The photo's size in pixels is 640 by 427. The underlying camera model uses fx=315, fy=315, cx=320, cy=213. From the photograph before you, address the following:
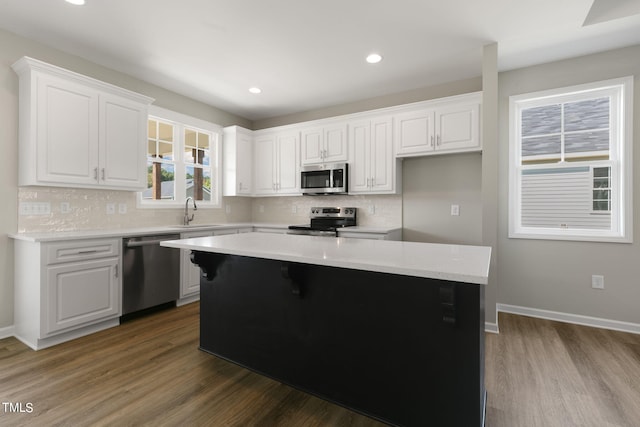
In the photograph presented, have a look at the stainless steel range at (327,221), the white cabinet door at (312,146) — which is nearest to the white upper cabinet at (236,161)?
the white cabinet door at (312,146)

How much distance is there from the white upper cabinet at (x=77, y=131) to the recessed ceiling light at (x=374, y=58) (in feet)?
8.08

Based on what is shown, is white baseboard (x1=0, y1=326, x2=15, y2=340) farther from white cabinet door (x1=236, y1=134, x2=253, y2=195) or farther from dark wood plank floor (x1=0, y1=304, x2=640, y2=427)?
white cabinet door (x1=236, y1=134, x2=253, y2=195)

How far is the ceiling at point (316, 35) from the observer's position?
243cm

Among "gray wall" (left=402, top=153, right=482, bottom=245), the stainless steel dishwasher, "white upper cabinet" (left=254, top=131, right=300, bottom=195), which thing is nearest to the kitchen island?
the stainless steel dishwasher

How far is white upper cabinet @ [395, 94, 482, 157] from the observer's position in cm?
339

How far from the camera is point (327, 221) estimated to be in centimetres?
441

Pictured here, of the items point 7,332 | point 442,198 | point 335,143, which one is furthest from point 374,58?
point 7,332

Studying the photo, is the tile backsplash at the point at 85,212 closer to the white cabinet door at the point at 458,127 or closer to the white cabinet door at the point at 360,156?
the white cabinet door at the point at 360,156

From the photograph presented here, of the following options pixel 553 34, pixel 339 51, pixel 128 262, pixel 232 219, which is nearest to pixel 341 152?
pixel 339 51

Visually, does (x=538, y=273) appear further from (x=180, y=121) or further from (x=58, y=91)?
(x=58, y=91)

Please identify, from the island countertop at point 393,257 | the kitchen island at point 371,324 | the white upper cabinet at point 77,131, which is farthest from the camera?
the white upper cabinet at point 77,131

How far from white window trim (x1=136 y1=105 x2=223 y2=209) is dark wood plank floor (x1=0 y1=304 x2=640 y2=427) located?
171 centimetres

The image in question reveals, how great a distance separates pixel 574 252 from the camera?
3.22m

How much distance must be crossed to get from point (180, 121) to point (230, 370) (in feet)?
10.8
